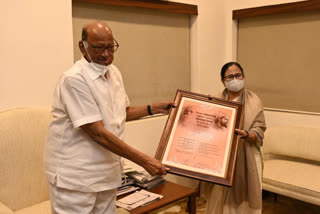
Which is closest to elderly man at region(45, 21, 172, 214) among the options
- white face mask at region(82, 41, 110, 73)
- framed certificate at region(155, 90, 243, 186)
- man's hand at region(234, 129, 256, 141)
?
white face mask at region(82, 41, 110, 73)

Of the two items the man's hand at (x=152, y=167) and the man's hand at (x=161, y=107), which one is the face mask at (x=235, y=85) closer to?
the man's hand at (x=161, y=107)

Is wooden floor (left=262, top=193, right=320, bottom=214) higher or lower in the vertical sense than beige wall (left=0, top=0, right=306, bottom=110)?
lower

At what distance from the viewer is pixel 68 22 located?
252 cm

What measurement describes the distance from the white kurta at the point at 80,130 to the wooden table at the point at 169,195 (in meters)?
0.61

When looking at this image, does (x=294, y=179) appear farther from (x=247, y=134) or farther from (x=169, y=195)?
(x=169, y=195)

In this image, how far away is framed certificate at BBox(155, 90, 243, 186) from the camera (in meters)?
1.92

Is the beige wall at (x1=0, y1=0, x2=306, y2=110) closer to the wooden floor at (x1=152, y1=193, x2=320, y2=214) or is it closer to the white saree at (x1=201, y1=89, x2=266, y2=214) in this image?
the white saree at (x1=201, y1=89, x2=266, y2=214)

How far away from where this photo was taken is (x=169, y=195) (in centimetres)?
236

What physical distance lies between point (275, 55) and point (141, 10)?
57.6 inches

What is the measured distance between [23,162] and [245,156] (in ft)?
4.72

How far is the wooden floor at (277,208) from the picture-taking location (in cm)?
322

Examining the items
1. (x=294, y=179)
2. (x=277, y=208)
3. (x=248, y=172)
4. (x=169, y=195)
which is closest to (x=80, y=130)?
(x=169, y=195)

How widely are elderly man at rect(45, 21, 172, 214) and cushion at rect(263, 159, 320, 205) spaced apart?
157 cm

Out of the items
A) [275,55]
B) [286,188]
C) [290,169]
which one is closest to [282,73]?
[275,55]
